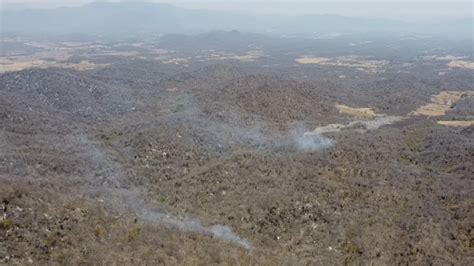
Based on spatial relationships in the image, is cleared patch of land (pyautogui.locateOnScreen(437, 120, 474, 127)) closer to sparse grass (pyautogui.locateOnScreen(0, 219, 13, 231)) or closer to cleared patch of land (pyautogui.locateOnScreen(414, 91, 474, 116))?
cleared patch of land (pyautogui.locateOnScreen(414, 91, 474, 116))

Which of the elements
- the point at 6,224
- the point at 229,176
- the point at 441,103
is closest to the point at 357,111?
the point at 441,103

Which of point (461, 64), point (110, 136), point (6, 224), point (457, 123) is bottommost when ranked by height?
point (461, 64)

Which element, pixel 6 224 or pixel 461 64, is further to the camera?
pixel 461 64

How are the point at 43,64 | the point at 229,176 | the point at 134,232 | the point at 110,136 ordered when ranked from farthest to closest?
the point at 43,64 → the point at 110,136 → the point at 229,176 → the point at 134,232

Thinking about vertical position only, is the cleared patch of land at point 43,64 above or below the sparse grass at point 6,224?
below

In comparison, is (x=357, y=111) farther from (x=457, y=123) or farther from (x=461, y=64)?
(x=461, y=64)

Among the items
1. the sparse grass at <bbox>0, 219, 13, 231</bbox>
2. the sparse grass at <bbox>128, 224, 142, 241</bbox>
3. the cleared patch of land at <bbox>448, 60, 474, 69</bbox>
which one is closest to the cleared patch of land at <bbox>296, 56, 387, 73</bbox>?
the cleared patch of land at <bbox>448, 60, 474, 69</bbox>

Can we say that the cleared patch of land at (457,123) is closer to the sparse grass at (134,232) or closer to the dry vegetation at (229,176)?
the dry vegetation at (229,176)

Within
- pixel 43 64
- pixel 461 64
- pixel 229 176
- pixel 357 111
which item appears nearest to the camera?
pixel 229 176

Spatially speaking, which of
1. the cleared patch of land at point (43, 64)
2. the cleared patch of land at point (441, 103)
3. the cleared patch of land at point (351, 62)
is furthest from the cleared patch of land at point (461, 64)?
the cleared patch of land at point (43, 64)

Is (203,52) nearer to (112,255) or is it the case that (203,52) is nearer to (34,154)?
(34,154)

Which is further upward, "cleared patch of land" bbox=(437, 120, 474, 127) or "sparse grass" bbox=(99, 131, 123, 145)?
"sparse grass" bbox=(99, 131, 123, 145)
